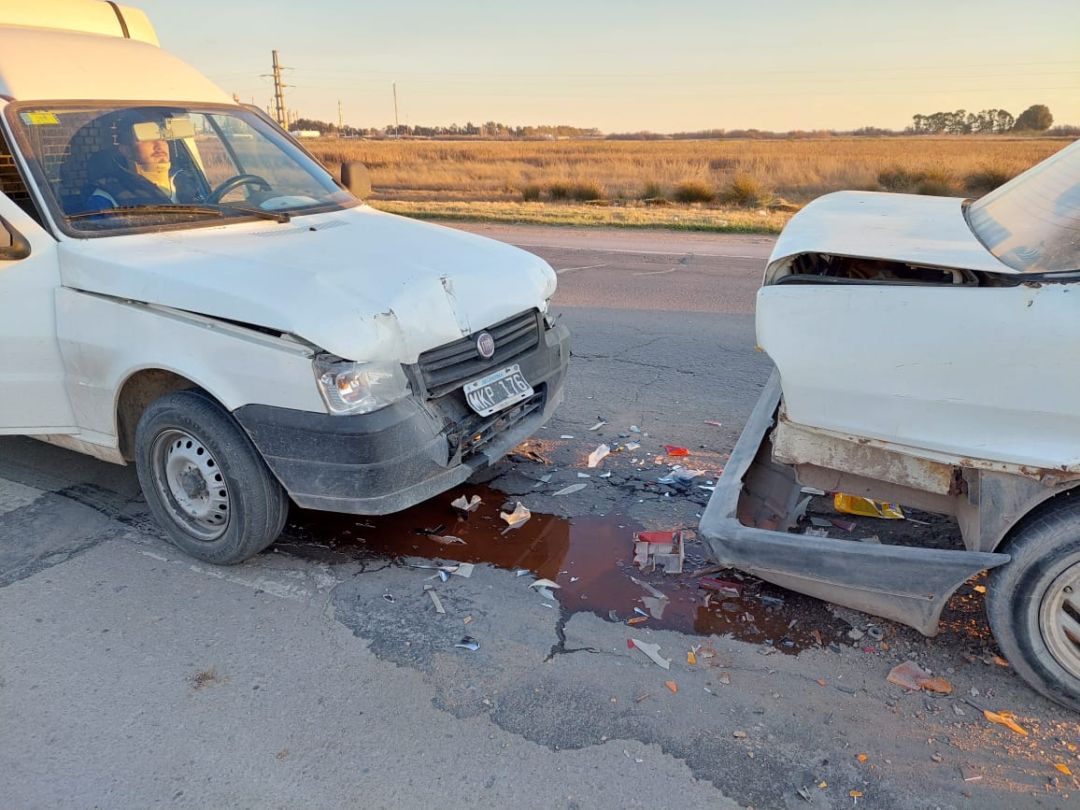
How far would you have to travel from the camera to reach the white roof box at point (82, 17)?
468 centimetres

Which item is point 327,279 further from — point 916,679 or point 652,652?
point 916,679

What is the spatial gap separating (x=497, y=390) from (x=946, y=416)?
1990 mm

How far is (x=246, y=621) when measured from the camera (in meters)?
3.38

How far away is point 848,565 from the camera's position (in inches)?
118

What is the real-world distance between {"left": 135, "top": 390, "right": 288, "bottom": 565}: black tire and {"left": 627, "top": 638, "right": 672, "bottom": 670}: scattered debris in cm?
169

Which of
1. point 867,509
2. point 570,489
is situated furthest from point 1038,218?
point 570,489

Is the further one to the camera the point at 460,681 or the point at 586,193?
the point at 586,193

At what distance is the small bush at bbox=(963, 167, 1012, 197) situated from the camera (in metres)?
27.0

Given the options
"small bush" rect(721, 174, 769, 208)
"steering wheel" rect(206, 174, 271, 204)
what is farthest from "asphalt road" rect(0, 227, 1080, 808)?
"small bush" rect(721, 174, 769, 208)

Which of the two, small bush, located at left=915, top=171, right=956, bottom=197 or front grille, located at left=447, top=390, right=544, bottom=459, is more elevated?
small bush, located at left=915, top=171, right=956, bottom=197

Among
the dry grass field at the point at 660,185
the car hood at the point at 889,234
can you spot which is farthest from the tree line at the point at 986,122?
the car hood at the point at 889,234

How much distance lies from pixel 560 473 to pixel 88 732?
272cm

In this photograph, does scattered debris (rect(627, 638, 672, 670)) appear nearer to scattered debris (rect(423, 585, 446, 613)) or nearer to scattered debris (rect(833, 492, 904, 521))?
scattered debris (rect(423, 585, 446, 613))

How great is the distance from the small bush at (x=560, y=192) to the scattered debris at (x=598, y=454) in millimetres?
22309
